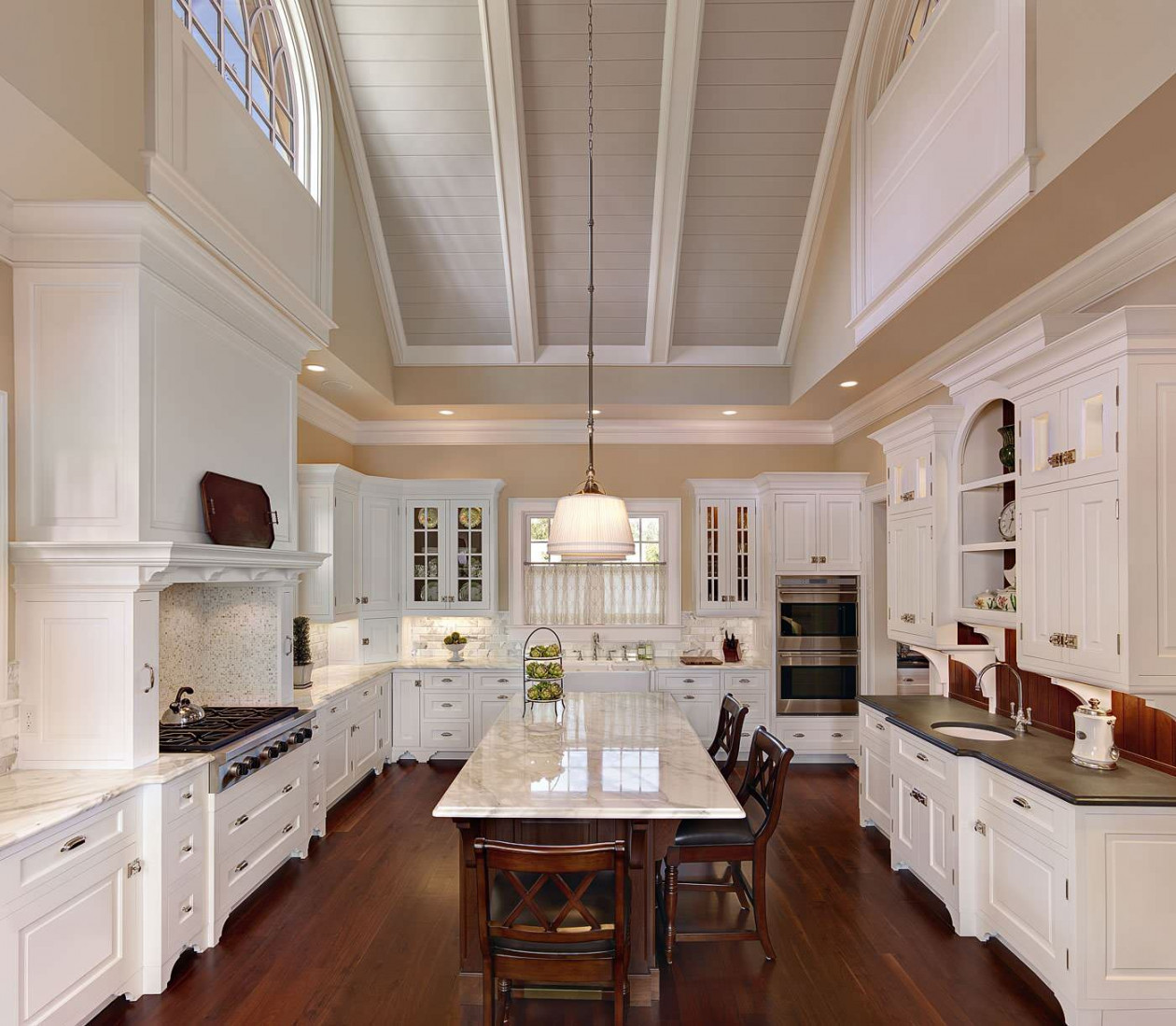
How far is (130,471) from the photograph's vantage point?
9.92ft

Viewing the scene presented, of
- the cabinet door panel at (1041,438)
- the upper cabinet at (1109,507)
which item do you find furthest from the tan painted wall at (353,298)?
the upper cabinet at (1109,507)

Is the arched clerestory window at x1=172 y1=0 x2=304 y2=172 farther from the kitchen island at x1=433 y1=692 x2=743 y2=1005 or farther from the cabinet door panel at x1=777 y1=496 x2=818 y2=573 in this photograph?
the cabinet door panel at x1=777 y1=496 x2=818 y2=573

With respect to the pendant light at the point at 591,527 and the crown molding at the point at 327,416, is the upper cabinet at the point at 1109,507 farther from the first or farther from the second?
the crown molding at the point at 327,416

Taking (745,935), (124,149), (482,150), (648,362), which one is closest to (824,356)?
(648,362)

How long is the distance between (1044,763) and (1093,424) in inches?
56.5

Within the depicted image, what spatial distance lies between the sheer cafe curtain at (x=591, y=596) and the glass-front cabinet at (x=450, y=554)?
49 centimetres

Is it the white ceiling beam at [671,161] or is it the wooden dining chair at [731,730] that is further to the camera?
the white ceiling beam at [671,161]

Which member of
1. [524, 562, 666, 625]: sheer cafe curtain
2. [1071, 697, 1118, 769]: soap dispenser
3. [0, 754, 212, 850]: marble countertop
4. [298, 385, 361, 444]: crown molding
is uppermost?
[298, 385, 361, 444]: crown molding

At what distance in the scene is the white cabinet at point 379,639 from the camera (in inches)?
256

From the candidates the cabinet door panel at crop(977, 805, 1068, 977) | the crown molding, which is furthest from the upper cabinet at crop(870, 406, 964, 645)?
the crown molding

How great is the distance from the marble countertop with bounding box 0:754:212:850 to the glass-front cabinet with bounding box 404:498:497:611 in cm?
354

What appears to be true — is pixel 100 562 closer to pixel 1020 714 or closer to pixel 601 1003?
pixel 601 1003

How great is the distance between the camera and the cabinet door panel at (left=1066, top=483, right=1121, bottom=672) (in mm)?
2816

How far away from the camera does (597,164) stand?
16.8 feet
